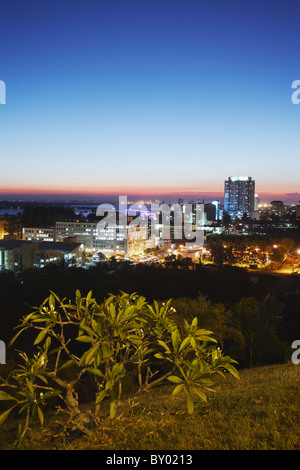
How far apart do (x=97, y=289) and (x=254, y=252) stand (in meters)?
19.9

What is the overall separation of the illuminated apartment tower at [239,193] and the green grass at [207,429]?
107545mm

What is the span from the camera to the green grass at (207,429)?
2539 mm

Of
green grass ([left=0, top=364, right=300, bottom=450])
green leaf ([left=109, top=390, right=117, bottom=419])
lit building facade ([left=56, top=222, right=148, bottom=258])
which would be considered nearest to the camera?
green leaf ([left=109, top=390, right=117, bottom=419])

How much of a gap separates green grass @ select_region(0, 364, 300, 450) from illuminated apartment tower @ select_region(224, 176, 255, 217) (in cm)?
10754

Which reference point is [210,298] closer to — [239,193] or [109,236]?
[109,236]

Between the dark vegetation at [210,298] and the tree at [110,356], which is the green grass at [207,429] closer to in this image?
the tree at [110,356]

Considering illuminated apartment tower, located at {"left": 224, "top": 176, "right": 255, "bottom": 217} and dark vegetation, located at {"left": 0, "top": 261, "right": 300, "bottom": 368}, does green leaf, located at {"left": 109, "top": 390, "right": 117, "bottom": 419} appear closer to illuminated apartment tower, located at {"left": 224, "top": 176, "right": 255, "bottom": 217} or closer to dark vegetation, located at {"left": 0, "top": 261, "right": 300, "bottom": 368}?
dark vegetation, located at {"left": 0, "top": 261, "right": 300, "bottom": 368}

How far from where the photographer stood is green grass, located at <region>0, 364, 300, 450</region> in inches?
100.0

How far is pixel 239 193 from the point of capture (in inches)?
4326

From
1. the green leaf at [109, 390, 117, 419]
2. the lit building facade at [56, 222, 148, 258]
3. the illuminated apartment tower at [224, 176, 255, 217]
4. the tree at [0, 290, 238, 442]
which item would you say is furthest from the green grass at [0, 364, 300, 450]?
the illuminated apartment tower at [224, 176, 255, 217]

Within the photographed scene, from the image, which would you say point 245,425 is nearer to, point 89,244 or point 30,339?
point 30,339

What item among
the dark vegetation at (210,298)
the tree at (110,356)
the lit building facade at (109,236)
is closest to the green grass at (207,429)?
the tree at (110,356)

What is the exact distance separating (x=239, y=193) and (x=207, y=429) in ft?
366

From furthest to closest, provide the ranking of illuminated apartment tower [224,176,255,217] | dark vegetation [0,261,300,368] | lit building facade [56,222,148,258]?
illuminated apartment tower [224,176,255,217] < lit building facade [56,222,148,258] < dark vegetation [0,261,300,368]
